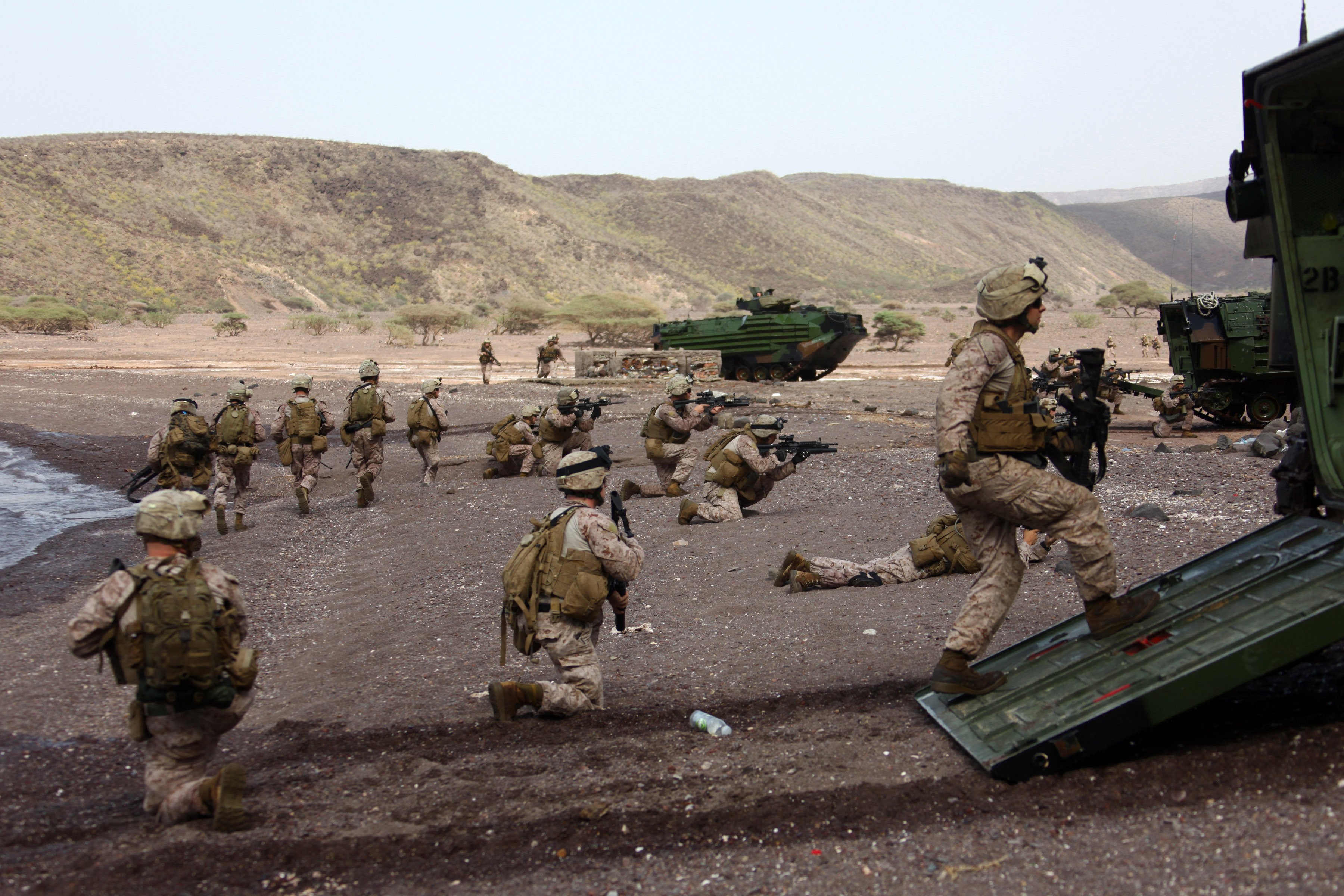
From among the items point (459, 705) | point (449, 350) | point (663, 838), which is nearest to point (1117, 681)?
point (663, 838)

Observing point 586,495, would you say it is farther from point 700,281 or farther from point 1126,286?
point 700,281

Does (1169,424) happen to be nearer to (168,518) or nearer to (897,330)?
(168,518)

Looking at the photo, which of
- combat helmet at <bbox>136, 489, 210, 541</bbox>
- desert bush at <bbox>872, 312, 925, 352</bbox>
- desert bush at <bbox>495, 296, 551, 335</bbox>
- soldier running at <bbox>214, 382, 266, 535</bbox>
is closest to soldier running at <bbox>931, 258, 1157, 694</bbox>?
→ combat helmet at <bbox>136, 489, 210, 541</bbox>

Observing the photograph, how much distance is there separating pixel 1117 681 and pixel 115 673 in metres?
3.82

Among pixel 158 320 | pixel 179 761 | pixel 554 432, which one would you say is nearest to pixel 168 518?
pixel 179 761

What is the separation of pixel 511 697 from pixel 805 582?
3095 millimetres

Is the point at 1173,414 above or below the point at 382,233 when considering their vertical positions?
below

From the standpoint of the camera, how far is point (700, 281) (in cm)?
7825

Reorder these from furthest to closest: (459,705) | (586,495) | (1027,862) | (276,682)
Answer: (276,682), (459,705), (586,495), (1027,862)

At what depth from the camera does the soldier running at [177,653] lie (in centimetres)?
411

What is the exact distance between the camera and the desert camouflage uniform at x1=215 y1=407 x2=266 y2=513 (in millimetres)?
12023

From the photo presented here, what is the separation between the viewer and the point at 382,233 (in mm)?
72938

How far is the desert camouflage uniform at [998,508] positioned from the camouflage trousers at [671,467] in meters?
7.82

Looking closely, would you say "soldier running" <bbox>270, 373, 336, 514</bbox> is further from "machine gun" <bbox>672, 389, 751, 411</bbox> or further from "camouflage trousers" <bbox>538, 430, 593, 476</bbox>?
"machine gun" <bbox>672, 389, 751, 411</bbox>
